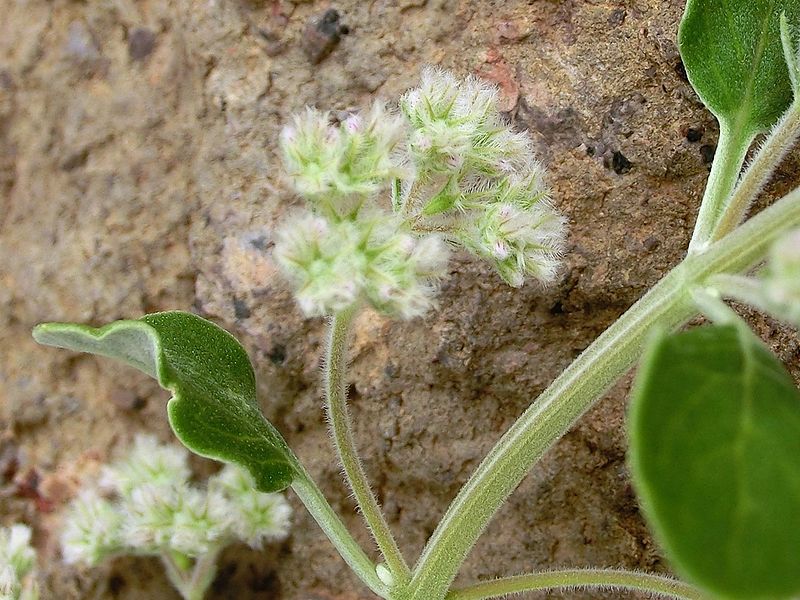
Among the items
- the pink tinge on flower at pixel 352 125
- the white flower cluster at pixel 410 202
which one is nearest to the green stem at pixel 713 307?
the white flower cluster at pixel 410 202

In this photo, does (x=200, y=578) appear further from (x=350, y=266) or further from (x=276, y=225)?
(x=350, y=266)

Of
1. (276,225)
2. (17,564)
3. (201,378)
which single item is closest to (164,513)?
(17,564)

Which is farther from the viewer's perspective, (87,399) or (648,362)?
(87,399)

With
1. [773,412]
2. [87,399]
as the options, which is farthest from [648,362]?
[87,399]

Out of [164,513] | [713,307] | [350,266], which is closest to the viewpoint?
[713,307]

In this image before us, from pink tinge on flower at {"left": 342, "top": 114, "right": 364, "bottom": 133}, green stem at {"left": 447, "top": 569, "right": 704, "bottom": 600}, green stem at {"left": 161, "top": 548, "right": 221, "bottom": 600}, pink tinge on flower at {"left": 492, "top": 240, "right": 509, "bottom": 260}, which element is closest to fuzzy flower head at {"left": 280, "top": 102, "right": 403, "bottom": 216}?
pink tinge on flower at {"left": 342, "top": 114, "right": 364, "bottom": 133}

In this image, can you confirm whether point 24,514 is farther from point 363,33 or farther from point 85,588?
point 363,33

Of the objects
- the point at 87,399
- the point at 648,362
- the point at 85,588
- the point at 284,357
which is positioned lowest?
the point at 85,588
